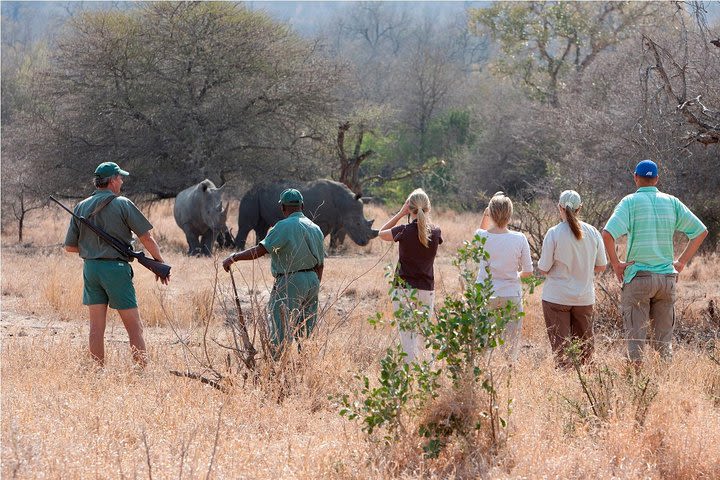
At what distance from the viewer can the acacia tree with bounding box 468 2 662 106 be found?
118 feet

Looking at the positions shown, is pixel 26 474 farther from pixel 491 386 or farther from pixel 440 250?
pixel 440 250

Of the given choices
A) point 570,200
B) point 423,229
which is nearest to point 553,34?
point 570,200

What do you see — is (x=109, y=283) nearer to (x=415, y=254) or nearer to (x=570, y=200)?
(x=415, y=254)

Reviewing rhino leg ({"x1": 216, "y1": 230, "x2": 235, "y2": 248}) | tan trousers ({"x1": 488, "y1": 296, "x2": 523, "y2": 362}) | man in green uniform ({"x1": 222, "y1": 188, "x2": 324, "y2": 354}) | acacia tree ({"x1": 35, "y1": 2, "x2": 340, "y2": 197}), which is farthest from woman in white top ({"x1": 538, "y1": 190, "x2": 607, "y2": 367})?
acacia tree ({"x1": 35, "y1": 2, "x2": 340, "y2": 197})

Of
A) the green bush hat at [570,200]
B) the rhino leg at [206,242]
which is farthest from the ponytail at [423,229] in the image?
the rhino leg at [206,242]

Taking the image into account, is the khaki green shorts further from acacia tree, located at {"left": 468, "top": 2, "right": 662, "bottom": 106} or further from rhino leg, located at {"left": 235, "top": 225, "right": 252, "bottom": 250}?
acacia tree, located at {"left": 468, "top": 2, "right": 662, "bottom": 106}

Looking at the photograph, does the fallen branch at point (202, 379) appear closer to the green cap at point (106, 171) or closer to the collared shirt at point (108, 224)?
the collared shirt at point (108, 224)

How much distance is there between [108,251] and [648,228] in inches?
172

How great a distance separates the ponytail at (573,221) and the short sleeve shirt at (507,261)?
0.39 m

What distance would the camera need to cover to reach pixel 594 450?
5.20 meters

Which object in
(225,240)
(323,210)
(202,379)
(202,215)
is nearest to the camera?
(202,379)

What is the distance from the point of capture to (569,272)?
24.0ft

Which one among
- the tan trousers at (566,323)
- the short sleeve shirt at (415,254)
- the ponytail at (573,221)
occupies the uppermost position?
the ponytail at (573,221)

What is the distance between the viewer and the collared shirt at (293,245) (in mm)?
7059
